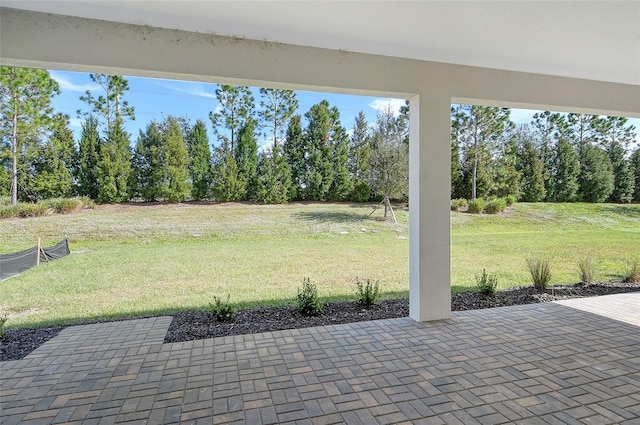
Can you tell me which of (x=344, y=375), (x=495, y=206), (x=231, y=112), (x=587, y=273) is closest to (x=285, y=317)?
(x=344, y=375)

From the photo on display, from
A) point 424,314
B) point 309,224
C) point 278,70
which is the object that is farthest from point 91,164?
point 424,314

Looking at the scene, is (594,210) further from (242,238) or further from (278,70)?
→ (278,70)

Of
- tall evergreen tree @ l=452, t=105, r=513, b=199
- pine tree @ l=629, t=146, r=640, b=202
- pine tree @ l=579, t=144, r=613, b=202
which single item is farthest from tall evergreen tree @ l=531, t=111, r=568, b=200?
pine tree @ l=629, t=146, r=640, b=202

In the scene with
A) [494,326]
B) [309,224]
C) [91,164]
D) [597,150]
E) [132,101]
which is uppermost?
[132,101]

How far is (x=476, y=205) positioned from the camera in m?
11.7

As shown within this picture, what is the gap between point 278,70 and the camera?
316 centimetres

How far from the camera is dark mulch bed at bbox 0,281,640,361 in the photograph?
343cm

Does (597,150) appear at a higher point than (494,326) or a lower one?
higher

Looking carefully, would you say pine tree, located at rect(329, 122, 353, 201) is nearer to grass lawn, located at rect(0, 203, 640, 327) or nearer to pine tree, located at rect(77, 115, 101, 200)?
grass lawn, located at rect(0, 203, 640, 327)

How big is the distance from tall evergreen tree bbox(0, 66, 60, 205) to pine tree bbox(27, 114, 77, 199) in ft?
0.92

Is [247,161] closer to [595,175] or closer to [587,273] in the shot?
[587,273]

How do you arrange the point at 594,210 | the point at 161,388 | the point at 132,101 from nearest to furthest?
the point at 161,388 → the point at 132,101 → the point at 594,210

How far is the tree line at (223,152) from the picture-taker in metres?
8.50

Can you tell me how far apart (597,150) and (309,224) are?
11680 mm
